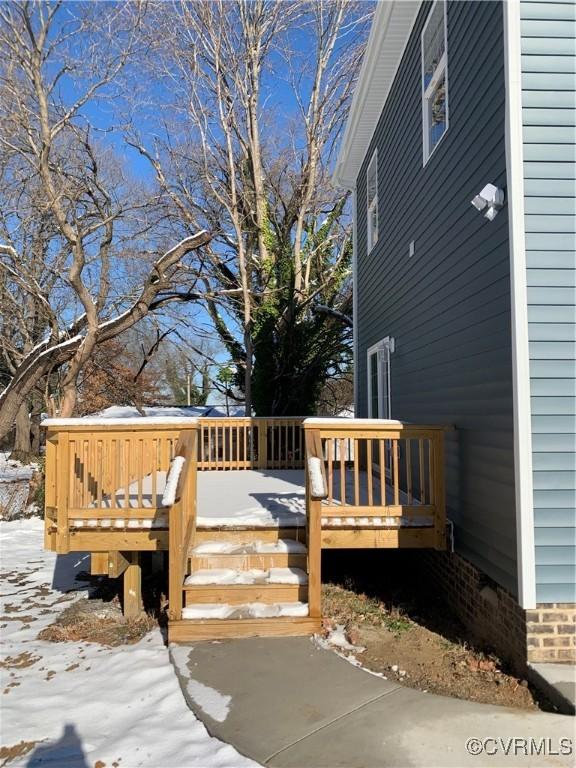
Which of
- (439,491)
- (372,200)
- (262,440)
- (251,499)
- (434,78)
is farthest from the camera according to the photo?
(262,440)

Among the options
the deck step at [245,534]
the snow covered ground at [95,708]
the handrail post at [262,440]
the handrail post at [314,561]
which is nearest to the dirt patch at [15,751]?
the snow covered ground at [95,708]

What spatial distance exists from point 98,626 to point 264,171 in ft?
48.8

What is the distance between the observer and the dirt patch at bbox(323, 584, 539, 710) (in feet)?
10.2

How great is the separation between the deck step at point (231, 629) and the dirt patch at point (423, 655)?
0.37m

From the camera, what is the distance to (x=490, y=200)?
3.56 m

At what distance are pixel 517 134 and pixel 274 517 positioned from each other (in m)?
3.55

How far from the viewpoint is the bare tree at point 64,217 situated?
32.4 feet

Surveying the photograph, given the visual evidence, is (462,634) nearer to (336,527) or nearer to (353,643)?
(353,643)

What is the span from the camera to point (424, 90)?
18.0 feet

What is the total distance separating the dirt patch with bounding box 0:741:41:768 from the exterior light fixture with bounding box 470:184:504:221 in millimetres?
4063

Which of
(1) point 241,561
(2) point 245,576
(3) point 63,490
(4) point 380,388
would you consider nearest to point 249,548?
(1) point 241,561

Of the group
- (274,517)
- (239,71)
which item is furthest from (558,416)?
(239,71)

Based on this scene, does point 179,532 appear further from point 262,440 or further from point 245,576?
point 262,440

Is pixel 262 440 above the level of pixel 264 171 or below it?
below
